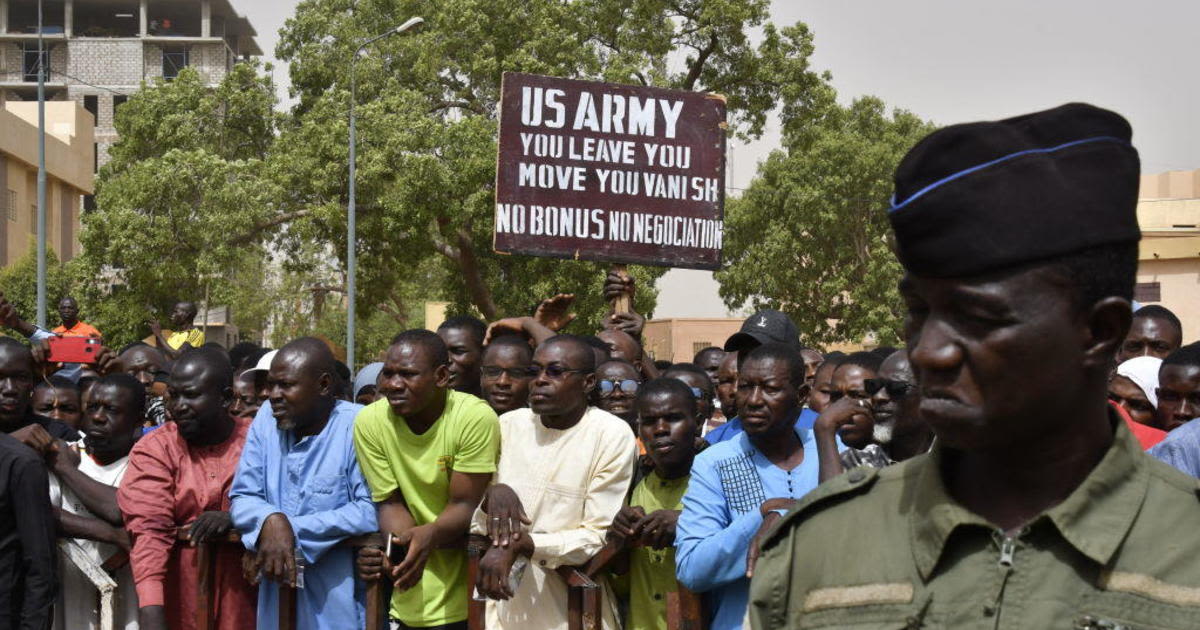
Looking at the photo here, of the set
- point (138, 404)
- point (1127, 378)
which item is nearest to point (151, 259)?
point (138, 404)

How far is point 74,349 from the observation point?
8805mm

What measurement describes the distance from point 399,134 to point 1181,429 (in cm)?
2112

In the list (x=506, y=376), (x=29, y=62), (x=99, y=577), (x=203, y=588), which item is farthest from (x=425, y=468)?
(x=29, y=62)

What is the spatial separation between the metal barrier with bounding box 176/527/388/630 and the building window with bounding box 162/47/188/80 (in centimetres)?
7156

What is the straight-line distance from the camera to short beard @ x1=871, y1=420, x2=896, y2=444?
15.5 feet

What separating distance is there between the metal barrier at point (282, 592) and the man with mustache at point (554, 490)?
436 mm

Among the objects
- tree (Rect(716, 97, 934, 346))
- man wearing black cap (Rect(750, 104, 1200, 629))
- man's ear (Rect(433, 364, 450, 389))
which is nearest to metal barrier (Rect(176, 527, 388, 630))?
man's ear (Rect(433, 364, 450, 389))

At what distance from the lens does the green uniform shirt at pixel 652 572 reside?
201 inches

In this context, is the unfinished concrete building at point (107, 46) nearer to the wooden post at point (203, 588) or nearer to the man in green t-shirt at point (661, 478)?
the wooden post at point (203, 588)

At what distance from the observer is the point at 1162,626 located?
1609mm

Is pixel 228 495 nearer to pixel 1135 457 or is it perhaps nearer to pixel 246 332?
pixel 1135 457

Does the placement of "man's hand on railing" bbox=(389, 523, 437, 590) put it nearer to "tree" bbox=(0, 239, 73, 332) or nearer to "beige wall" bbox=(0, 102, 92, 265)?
"tree" bbox=(0, 239, 73, 332)

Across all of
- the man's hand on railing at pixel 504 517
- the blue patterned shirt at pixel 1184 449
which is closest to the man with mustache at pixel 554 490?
the man's hand on railing at pixel 504 517

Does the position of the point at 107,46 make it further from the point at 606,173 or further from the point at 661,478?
the point at 661,478
